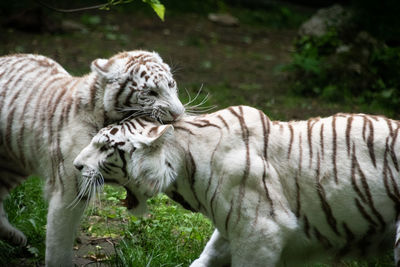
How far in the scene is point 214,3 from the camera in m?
12.5

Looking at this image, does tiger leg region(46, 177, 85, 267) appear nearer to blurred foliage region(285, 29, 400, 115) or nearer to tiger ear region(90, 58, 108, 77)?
tiger ear region(90, 58, 108, 77)

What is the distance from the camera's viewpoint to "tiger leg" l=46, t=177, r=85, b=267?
2.93 metres

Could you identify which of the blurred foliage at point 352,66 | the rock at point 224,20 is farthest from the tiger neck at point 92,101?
the rock at point 224,20

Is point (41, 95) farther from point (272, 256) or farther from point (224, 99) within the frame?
point (224, 99)

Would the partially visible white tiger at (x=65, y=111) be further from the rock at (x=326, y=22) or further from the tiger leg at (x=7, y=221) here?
the rock at (x=326, y=22)

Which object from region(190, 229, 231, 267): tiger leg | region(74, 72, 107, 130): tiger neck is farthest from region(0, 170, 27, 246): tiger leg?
region(190, 229, 231, 267): tiger leg

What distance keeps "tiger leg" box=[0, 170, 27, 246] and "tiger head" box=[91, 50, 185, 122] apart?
1.06m

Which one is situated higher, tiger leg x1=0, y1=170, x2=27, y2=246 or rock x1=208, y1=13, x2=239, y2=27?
tiger leg x1=0, y1=170, x2=27, y2=246

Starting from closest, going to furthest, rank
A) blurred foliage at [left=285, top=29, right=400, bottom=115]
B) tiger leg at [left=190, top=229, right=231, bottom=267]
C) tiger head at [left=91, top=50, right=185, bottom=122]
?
1. tiger head at [left=91, top=50, right=185, bottom=122]
2. tiger leg at [left=190, top=229, right=231, bottom=267]
3. blurred foliage at [left=285, top=29, right=400, bottom=115]

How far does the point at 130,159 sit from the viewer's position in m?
2.60

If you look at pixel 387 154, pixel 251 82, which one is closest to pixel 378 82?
pixel 251 82

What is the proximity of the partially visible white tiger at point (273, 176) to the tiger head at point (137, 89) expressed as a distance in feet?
0.31

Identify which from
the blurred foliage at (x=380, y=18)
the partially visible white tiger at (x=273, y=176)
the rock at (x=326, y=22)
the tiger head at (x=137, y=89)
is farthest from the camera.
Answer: the rock at (x=326, y=22)

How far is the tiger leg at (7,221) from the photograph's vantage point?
3.49 m
